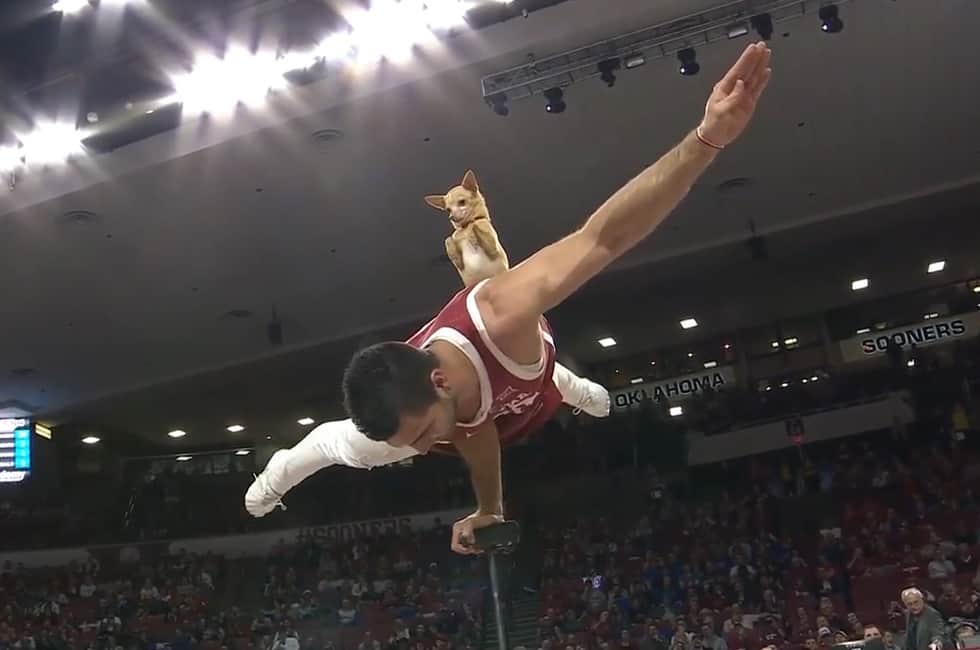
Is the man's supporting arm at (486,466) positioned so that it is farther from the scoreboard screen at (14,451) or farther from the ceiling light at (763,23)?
the scoreboard screen at (14,451)

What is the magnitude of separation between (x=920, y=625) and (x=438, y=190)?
5899 mm

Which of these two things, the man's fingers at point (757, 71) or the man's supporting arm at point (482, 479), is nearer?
the man's fingers at point (757, 71)

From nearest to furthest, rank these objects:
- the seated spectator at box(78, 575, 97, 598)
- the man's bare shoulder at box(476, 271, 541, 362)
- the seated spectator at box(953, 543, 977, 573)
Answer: the man's bare shoulder at box(476, 271, 541, 362), the seated spectator at box(953, 543, 977, 573), the seated spectator at box(78, 575, 97, 598)

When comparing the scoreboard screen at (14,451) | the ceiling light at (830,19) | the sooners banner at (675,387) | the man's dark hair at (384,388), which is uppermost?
the ceiling light at (830,19)

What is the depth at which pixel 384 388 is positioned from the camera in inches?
65.2

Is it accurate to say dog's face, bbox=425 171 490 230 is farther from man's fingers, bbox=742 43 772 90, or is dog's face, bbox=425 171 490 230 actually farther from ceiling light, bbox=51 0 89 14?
ceiling light, bbox=51 0 89 14

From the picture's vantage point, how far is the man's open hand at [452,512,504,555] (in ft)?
6.54

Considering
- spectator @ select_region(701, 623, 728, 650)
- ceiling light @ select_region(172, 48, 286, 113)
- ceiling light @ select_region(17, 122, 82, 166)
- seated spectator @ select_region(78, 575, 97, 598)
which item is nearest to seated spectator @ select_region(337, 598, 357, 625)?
seated spectator @ select_region(78, 575, 97, 598)

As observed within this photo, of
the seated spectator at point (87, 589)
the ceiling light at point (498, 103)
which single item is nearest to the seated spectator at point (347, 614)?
the seated spectator at point (87, 589)

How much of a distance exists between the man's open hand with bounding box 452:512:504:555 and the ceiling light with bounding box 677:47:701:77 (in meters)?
5.83

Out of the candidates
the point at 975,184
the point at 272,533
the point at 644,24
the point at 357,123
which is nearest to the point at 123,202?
the point at 357,123

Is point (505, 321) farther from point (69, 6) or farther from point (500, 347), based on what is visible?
point (69, 6)

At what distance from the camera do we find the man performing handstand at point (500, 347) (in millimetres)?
1578

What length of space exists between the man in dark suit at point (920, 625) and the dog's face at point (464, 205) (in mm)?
4223
